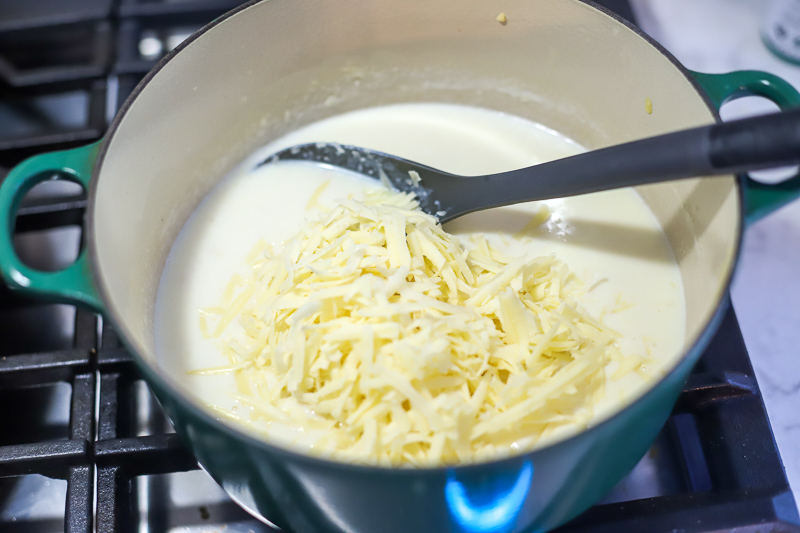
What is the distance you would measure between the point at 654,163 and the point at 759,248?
1.52ft

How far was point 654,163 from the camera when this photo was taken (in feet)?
2.23

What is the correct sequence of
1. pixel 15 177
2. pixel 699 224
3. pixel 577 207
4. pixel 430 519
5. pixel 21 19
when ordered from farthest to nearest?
pixel 21 19 < pixel 577 207 < pixel 699 224 < pixel 15 177 < pixel 430 519

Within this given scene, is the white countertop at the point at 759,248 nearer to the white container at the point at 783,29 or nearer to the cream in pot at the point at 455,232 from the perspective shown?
the white container at the point at 783,29

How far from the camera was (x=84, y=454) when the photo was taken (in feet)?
2.45

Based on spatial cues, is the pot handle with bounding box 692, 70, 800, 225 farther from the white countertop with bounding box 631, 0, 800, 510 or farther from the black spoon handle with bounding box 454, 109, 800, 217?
the white countertop with bounding box 631, 0, 800, 510

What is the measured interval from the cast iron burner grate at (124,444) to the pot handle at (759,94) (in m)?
0.22

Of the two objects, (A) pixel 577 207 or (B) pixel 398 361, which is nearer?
(B) pixel 398 361

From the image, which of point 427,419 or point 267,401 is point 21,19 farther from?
point 427,419

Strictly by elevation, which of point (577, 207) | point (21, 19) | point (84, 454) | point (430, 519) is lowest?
point (430, 519)

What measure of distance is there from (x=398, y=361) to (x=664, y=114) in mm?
502

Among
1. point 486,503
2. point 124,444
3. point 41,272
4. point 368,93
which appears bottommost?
point 486,503

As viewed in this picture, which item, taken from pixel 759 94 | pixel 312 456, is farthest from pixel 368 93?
pixel 312 456

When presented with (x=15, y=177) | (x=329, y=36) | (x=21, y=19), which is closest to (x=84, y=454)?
(x=15, y=177)

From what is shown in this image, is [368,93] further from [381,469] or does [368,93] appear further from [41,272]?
[381,469]
